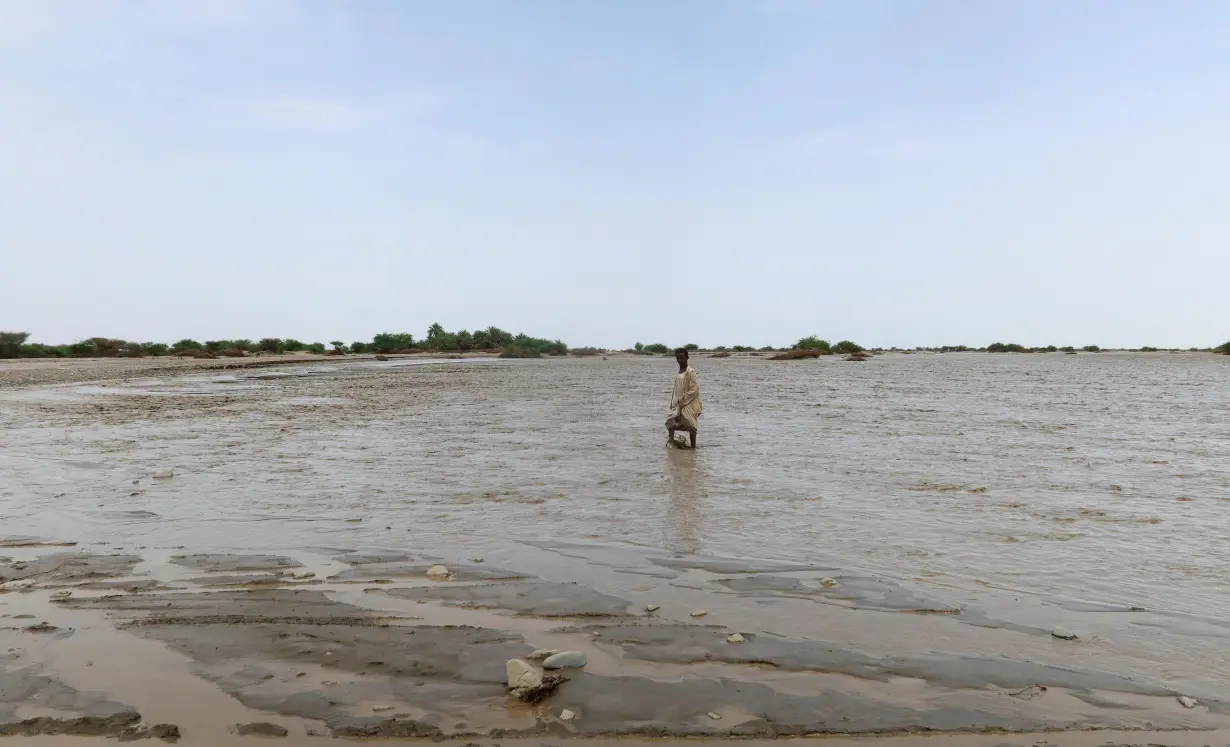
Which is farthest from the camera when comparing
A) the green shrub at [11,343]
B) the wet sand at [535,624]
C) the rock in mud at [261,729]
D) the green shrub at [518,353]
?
the green shrub at [518,353]

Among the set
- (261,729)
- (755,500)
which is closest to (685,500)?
(755,500)

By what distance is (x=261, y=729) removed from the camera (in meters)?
3.26

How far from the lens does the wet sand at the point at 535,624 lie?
11.1 ft

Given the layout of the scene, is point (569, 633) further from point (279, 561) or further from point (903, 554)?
point (903, 554)

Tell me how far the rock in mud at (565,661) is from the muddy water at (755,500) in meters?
1.28

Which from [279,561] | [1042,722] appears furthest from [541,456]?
[1042,722]

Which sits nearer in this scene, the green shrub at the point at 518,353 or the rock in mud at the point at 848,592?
the rock in mud at the point at 848,592

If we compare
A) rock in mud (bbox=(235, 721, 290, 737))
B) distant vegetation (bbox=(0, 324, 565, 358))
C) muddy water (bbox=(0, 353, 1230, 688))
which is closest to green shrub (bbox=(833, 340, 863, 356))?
distant vegetation (bbox=(0, 324, 565, 358))

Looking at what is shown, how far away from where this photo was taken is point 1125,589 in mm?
5215

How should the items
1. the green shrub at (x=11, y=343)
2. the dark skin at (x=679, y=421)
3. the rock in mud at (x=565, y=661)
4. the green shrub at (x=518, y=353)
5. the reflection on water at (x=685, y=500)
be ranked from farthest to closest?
A: the green shrub at (x=518, y=353) → the green shrub at (x=11, y=343) → the dark skin at (x=679, y=421) → the reflection on water at (x=685, y=500) → the rock in mud at (x=565, y=661)

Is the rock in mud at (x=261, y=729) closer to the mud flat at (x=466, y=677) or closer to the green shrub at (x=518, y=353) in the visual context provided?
the mud flat at (x=466, y=677)

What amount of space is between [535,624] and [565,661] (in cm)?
68

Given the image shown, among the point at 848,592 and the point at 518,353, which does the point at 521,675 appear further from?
the point at 518,353

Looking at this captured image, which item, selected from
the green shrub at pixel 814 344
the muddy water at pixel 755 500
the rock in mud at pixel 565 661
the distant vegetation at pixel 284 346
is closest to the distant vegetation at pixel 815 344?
the green shrub at pixel 814 344
